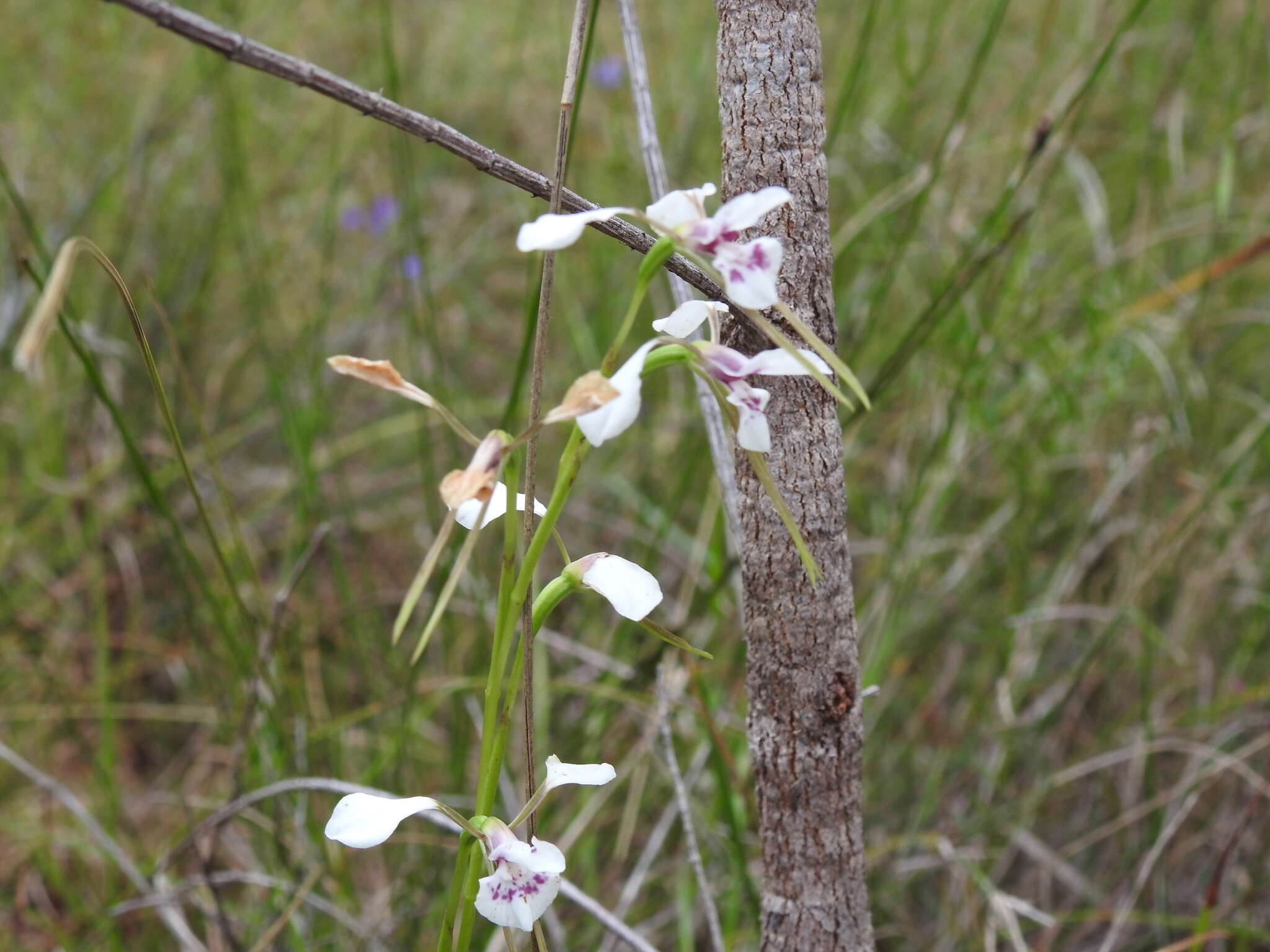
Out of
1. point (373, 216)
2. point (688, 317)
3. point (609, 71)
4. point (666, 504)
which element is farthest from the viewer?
point (373, 216)

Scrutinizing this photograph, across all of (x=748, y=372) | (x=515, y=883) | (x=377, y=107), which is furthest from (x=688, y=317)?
(x=515, y=883)

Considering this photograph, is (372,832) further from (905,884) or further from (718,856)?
(905,884)

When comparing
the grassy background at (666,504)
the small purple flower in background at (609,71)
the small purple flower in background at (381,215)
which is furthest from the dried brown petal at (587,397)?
the small purple flower in background at (381,215)

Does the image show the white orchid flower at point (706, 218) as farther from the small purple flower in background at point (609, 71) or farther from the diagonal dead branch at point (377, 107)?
the small purple flower in background at point (609, 71)

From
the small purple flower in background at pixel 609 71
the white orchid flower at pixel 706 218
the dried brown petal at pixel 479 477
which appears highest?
the small purple flower in background at pixel 609 71

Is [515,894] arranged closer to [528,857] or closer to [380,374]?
[528,857]
